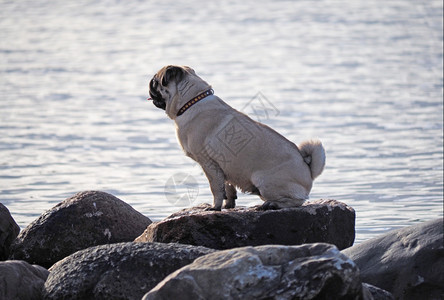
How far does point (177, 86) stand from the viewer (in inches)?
350

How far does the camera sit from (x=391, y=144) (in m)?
15.8

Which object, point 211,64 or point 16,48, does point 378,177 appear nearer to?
point 211,64

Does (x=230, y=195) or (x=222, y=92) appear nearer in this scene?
(x=230, y=195)

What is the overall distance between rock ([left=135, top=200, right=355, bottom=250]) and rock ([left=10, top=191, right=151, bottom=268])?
1.06 meters

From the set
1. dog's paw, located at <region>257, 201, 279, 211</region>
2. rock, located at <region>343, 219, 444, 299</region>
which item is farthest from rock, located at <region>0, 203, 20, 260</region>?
rock, located at <region>343, 219, 444, 299</region>

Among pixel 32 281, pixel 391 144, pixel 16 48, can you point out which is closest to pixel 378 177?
pixel 391 144

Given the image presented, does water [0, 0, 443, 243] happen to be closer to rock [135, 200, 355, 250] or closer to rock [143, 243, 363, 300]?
rock [135, 200, 355, 250]

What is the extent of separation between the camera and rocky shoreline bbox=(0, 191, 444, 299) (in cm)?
620

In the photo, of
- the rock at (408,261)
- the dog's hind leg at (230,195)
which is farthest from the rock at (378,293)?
the dog's hind leg at (230,195)

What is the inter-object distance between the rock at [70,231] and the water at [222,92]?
2304 millimetres

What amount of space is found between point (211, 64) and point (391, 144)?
356 inches

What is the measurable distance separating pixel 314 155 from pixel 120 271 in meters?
2.53

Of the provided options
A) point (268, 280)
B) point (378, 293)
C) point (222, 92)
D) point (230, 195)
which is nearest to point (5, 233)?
point (230, 195)

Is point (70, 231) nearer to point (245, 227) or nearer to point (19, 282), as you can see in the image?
point (19, 282)
